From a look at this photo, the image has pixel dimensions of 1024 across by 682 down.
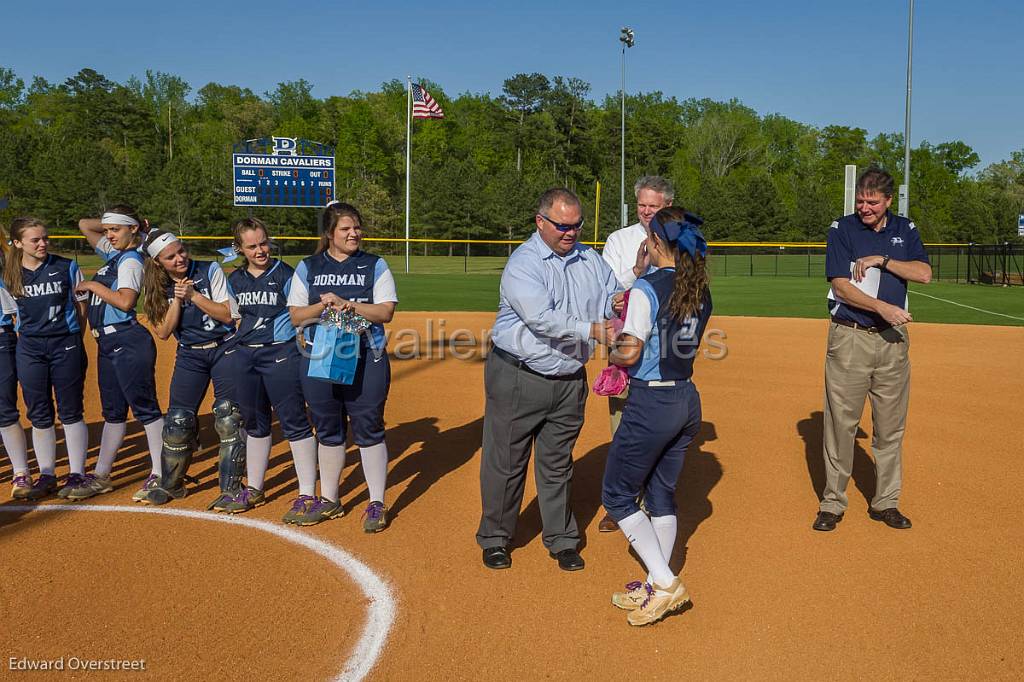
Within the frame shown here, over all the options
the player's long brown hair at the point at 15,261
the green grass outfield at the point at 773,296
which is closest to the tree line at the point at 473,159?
the green grass outfield at the point at 773,296

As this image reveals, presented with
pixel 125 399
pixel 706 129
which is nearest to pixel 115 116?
pixel 706 129

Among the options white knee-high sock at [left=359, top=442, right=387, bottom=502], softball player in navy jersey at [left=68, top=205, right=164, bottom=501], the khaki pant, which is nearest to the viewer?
the khaki pant

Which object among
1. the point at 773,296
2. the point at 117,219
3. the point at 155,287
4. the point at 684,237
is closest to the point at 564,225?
the point at 684,237

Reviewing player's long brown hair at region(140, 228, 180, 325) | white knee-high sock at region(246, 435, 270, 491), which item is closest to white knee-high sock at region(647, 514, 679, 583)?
white knee-high sock at region(246, 435, 270, 491)

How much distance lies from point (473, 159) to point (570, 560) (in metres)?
78.8

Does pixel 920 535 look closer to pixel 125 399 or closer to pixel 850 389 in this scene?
pixel 850 389

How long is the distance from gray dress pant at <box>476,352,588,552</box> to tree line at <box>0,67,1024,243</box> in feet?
178

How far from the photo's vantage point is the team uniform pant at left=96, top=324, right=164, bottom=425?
19.7ft

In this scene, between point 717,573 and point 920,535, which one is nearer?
point 717,573

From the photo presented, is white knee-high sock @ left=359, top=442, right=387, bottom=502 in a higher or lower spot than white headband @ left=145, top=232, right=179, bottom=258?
lower

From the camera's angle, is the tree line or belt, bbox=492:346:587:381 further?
the tree line

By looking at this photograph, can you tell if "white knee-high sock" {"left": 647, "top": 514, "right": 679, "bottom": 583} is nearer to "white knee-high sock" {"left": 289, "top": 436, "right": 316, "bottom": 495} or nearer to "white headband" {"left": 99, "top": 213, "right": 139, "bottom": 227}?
"white knee-high sock" {"left": 289, "top": 436, "right": 316, "bottom": 495}

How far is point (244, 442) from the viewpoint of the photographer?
6.00m

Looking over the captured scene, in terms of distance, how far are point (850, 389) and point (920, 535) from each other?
3.40 ft
